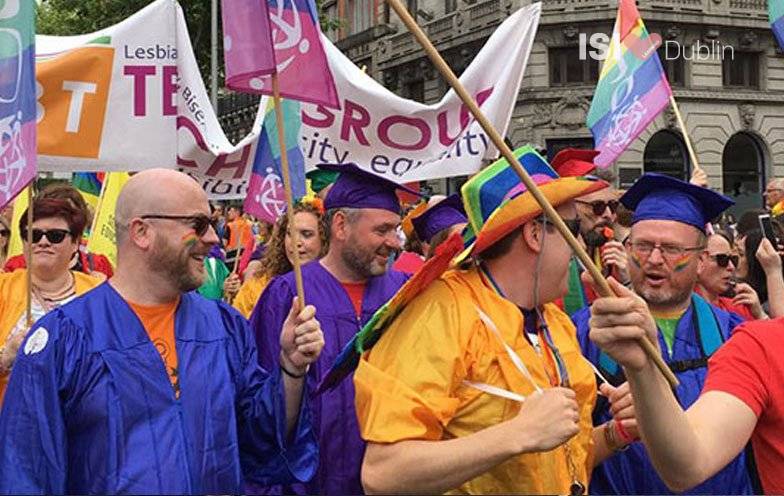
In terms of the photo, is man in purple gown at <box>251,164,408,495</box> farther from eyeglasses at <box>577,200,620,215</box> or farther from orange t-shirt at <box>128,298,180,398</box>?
eyeglasses at <box>577,200,620,215</box>

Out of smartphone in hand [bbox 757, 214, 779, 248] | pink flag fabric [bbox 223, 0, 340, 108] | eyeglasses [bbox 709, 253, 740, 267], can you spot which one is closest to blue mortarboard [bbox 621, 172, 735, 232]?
smartphone in hand [bbox 757, 214, 779, 248]

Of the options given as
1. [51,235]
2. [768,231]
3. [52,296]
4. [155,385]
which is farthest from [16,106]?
[768,231]

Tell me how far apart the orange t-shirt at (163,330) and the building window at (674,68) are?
90.4 feet

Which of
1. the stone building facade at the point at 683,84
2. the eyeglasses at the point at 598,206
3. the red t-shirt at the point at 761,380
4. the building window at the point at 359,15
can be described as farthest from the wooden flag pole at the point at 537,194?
the building window at the point at 359,15

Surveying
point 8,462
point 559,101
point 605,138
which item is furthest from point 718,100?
point 8,462

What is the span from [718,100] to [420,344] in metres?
28.5

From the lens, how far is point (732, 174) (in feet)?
100

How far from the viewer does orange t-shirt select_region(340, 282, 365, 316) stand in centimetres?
505

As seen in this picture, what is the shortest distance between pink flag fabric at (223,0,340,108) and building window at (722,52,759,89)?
27869 mm

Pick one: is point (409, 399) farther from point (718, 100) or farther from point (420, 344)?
point (718, 100)

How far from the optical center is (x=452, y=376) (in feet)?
9.32

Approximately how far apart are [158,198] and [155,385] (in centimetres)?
64

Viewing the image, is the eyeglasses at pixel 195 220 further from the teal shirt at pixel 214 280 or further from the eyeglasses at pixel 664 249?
the teal shirt at pixel 214 280

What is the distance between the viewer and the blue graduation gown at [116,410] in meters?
3.08
